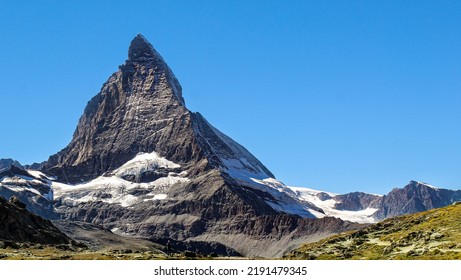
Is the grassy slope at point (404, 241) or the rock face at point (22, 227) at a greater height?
the rock face at point (22, 227)

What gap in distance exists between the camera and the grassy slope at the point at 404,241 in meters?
59.3

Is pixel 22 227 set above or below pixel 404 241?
above

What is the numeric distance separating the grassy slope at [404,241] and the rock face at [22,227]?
9656cm

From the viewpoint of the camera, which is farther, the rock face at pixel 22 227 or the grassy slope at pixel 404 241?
the rock face at pixel 22 227

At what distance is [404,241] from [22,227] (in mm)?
118576

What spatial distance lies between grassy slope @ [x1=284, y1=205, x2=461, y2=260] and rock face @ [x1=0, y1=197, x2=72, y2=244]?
96559 mm

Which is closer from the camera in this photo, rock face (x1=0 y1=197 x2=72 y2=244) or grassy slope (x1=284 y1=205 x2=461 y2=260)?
grassy slope (x1=284 y1=205 x2=461 y2=260)

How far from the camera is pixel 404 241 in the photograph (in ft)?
209

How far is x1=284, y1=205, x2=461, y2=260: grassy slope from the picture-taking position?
59.3 meters

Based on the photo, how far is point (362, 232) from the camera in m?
72.2
